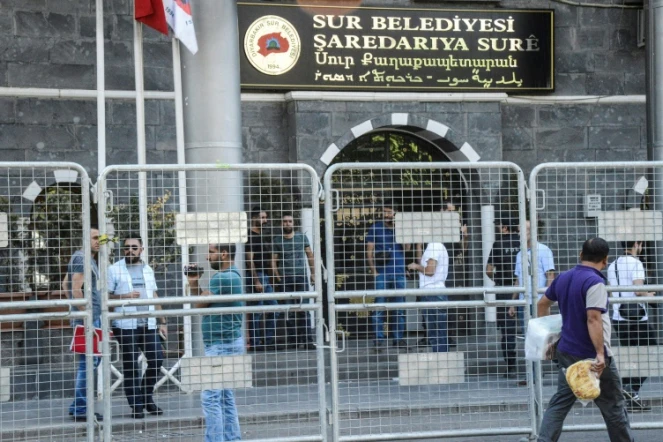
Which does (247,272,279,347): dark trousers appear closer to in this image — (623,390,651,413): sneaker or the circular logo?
(623,390,651,413): sneaker

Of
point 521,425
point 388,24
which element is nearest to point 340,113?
point 388,24

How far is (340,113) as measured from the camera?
15.6 m

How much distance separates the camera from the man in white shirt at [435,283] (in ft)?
28.4

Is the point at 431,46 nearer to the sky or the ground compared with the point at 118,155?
nearer to the sky

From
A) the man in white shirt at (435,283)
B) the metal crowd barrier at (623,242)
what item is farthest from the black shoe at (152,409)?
the metal crowd barrier at (623,242)

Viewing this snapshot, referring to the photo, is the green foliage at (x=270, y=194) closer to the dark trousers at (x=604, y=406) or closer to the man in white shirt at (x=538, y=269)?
the man in white shirt at (x=538, y=269)

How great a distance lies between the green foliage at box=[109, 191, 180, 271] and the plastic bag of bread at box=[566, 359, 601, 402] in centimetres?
304

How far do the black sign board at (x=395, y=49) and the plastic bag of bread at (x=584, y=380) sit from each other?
342 inches

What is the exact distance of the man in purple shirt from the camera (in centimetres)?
766

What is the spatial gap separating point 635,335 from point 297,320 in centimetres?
292

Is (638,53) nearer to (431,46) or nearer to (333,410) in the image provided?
(431,46)

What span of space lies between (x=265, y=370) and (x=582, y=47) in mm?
10020

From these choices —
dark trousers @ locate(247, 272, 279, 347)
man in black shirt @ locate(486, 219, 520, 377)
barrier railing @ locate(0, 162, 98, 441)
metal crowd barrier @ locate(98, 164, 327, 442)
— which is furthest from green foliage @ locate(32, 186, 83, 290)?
man in black shirt @ locate(486, 219, 520, 377)

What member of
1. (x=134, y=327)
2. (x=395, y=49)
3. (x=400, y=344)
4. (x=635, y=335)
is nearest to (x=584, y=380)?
(x=400, y=344)
